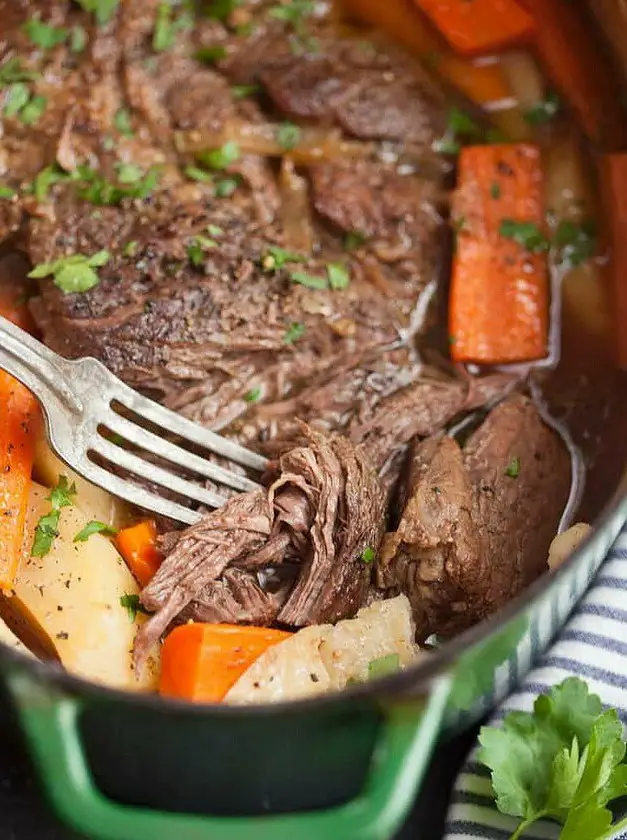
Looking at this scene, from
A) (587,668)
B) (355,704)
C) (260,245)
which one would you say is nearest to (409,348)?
(260,245)

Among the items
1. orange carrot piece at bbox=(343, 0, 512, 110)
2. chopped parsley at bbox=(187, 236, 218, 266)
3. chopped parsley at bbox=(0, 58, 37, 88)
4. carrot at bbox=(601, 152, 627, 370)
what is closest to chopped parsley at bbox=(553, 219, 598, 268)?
carrot at bbox=(601, 152, 627, 370)

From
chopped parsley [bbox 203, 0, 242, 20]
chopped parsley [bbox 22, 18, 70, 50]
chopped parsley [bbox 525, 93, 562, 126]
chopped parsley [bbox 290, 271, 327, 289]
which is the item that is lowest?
chopped parsley [bbox 290, 271, 327, 289]

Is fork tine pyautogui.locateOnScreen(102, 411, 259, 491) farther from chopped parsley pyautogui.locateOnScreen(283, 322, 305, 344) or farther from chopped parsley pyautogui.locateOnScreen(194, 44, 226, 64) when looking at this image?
chopped parsley pyautogui.locateOnScreen(194, 44, 226, 64)

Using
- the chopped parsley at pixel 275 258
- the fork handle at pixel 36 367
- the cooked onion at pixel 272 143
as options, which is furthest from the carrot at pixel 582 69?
the fork handle at pixel 36 367

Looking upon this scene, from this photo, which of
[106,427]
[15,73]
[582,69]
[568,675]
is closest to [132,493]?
[106,427]

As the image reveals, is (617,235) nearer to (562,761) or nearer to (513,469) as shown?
(513,469)

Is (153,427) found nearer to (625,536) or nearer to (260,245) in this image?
(260,245)
